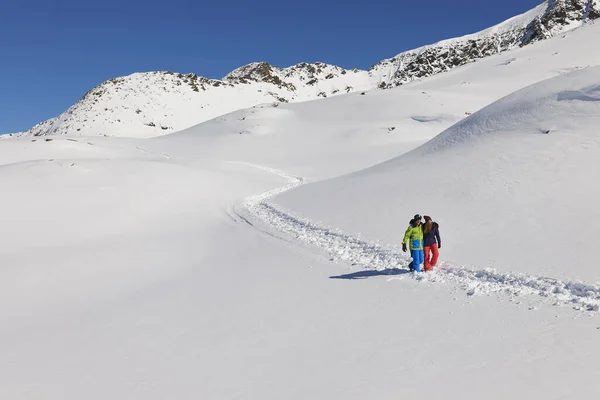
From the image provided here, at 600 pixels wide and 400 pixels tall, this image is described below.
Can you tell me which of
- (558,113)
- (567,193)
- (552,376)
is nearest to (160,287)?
(552,376)

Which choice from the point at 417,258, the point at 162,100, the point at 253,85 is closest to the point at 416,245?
the point at 417,258

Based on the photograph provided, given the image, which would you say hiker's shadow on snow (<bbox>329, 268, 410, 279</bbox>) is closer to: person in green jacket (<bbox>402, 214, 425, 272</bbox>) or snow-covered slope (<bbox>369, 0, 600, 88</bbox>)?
person in green jacket (<bbox>402, 214, 425, 272</bbox>)

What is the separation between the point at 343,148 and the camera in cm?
5131

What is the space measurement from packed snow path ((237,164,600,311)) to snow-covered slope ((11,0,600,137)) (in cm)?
9988

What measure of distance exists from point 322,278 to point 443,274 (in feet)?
9.89

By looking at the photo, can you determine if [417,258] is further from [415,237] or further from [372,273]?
[372,273]

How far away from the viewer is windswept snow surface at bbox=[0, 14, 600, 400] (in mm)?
6113

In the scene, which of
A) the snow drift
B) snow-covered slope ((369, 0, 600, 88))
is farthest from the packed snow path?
snow-covered slope ((369, 0, 600, 88))

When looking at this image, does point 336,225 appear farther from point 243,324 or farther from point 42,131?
point 42,131

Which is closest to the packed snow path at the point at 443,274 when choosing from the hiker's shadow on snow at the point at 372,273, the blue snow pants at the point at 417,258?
the hiker's shadow on snow at the point at 372,273

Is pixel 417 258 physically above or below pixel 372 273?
above

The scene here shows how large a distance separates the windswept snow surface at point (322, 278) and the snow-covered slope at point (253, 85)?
92.2m

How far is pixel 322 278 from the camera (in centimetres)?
1074

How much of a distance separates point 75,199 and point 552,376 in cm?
2416
